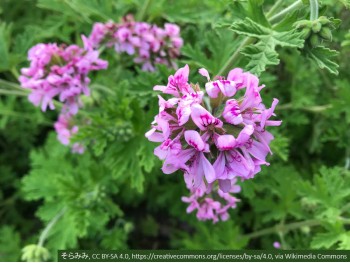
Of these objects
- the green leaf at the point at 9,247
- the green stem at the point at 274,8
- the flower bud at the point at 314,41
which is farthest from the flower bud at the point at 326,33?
the green leaf at the point at 9,247

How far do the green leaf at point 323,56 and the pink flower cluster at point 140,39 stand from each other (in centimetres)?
140

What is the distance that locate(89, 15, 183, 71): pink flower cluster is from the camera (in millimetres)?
3086

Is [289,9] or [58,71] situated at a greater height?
[289,9]

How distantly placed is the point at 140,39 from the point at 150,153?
871 millimetres

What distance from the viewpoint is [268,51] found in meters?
1.90

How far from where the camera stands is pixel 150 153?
2.73m

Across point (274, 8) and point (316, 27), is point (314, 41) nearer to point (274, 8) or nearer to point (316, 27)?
point (316, 27)

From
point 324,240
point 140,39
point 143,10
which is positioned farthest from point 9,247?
point 324,240

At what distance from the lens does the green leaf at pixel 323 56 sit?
181 centimetres

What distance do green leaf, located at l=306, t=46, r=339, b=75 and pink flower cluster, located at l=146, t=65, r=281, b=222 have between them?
325 millimetres

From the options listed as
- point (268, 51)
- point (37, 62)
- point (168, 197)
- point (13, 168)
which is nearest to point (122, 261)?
point (168, 197)

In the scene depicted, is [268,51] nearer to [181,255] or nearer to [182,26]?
[181,255]

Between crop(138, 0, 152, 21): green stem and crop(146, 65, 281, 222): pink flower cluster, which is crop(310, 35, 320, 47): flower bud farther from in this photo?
crop(138, 0, 152, 21): green stem

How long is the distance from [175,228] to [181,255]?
1384 mm
